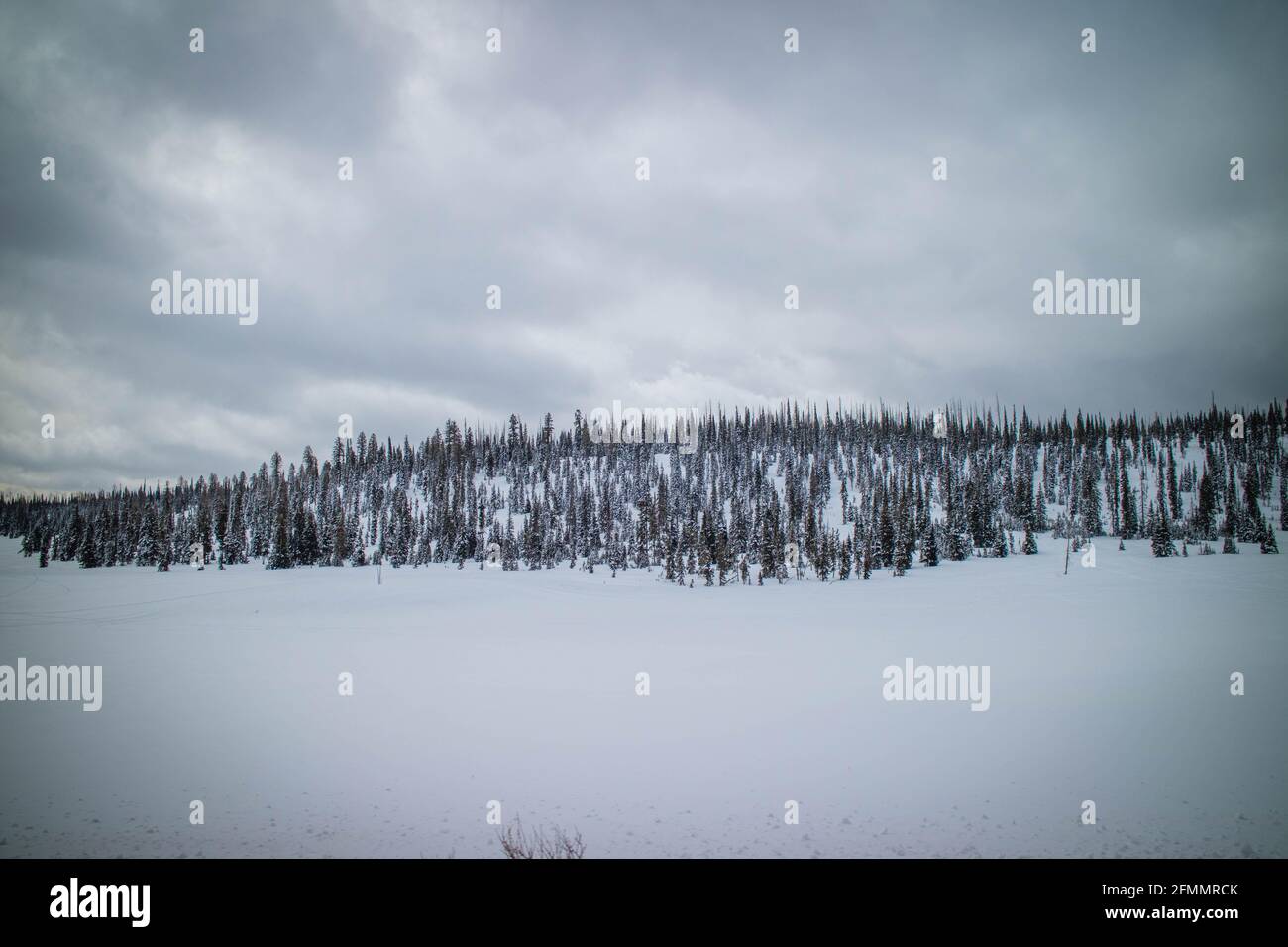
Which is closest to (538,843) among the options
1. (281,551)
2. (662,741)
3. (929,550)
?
(662,741)

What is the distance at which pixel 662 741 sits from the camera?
48.6 ft

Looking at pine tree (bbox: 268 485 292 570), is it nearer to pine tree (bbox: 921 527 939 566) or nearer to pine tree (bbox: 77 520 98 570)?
pine tree (bbox: 77 520 98 570)

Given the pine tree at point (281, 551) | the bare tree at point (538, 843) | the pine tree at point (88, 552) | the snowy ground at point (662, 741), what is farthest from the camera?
the pine tree at point (88, 552)

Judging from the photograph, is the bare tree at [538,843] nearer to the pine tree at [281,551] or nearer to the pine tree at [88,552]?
the pine tree at [281,551]

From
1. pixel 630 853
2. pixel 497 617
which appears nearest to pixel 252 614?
pixel 497 617

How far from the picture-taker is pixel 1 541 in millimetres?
118375

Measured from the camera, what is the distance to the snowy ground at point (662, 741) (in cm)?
1052

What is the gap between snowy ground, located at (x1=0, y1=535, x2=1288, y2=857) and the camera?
34.5 feet

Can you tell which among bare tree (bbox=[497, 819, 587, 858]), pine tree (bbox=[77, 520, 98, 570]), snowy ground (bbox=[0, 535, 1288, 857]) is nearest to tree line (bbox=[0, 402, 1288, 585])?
pine tree (bbox=[77, 520, 98, 570])

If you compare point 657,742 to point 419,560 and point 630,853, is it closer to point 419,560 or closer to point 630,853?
point 630,853

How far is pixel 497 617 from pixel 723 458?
366 feet

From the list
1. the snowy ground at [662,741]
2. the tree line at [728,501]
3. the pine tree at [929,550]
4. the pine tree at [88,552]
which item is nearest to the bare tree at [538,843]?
the snowy ground at [662,741]

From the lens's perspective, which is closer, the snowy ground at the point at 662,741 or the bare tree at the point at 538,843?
the bare tree at the point at 538,843

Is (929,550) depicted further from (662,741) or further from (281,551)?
(281,551)
